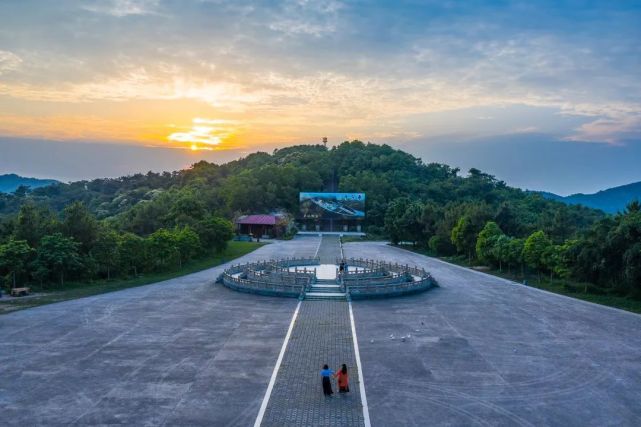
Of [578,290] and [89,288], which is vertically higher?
[578,290]

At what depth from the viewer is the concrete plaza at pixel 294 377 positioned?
11.6 metres

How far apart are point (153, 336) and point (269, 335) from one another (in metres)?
4.21

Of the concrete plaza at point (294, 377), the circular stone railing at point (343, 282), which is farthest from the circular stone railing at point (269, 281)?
the concrete plaza at point (294, 377)

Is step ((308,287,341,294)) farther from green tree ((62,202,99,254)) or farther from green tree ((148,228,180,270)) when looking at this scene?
green tree ((62,202,99,254))

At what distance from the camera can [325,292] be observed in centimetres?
2569

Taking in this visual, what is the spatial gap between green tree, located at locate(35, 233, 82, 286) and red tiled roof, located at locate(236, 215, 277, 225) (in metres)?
36.9

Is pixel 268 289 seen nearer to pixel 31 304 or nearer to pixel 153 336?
pixel 153 336

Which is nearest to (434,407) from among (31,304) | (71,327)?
(71,327)

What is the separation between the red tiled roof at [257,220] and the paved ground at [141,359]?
39215 mm

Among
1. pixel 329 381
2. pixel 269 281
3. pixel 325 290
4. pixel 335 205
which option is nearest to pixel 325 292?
pixel 325 290

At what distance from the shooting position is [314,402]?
1204 cm

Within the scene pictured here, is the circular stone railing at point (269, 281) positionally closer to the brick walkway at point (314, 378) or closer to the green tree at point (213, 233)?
the brick walkway at point (314, 378)

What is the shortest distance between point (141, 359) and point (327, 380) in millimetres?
6441

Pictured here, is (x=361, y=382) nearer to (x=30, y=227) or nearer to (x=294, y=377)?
(x=294, y=377)
